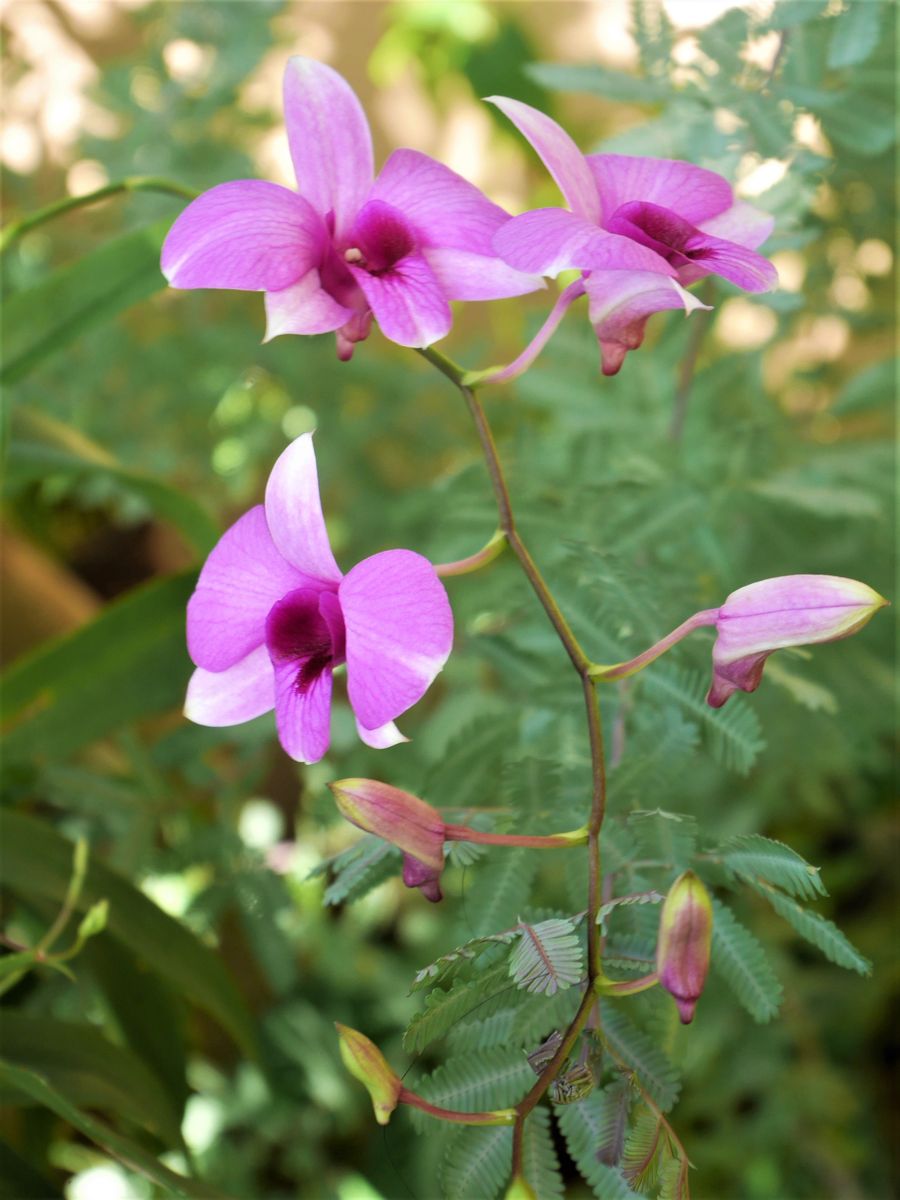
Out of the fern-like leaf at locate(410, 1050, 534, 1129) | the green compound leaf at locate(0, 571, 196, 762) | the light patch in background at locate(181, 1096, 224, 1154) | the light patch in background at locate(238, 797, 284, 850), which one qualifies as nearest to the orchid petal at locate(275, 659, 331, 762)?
the fern-like leaf at locate(410, 1050, 534, 1129)

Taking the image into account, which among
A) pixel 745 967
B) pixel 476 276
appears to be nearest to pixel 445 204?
pixel 476 276

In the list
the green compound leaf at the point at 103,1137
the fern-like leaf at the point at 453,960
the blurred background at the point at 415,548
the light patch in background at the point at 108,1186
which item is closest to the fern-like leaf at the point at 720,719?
the blurred background at the point at 415,548

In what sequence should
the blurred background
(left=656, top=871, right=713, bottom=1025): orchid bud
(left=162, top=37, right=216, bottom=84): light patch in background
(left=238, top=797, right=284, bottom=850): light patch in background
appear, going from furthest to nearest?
(left=162, top=37, right=216, bottom=84): light patch in background, (left=238, top=797, right=284, bottom=850): light patch in background, the blurred background, (left=656, top=871, right=713, bottom=1025): orchid bud

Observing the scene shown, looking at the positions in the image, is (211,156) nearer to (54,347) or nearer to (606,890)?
(54,347)

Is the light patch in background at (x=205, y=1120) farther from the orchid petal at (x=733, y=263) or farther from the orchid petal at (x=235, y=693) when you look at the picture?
the orchid petal at (x=733, y=263)

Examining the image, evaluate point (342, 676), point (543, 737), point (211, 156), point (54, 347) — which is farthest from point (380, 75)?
point (543, 737)

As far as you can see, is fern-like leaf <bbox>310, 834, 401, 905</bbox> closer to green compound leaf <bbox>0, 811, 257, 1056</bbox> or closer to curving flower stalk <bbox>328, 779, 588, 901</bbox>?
curving flower stalk <bbox>328, 779, 588, 901</bbox>

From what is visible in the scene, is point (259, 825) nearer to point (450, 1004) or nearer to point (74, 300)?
point (74, 300)

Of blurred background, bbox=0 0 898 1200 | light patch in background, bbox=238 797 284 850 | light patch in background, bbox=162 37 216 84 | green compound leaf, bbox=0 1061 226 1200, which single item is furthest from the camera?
light patch in background, bbox=162 37 216 84
